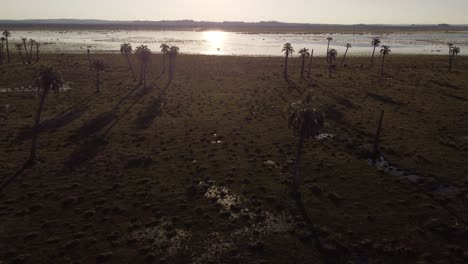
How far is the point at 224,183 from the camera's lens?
3819 cm

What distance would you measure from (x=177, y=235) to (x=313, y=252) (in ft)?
36.8

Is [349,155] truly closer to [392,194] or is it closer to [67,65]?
[392,194]

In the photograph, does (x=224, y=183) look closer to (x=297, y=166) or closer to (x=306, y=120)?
(x=297, y=166)

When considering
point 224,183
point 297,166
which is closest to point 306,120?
point 297,166

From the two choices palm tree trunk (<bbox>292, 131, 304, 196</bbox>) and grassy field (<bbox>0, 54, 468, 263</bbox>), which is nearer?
grassy field (<bbox>0, 54, 468, 263</bbox>)

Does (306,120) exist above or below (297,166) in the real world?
above

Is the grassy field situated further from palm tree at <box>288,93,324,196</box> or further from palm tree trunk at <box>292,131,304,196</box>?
palm tree at <box>288,93,324,196</box>

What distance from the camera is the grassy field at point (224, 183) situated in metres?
27.9

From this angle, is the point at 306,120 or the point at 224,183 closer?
the point at 306,120

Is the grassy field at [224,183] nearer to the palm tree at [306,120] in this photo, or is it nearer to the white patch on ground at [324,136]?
the white patch on ground at [324,136]

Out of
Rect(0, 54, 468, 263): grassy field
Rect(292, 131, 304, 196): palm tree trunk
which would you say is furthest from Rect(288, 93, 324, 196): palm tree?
Rect(0, 54, 468, 263): grassy field

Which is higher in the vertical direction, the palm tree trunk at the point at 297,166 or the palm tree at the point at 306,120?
the palm tree at the point at 306,120

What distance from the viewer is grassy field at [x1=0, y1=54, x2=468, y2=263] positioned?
2792 cm

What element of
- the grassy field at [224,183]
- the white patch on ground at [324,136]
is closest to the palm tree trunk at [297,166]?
the grassy field at [224,183]
